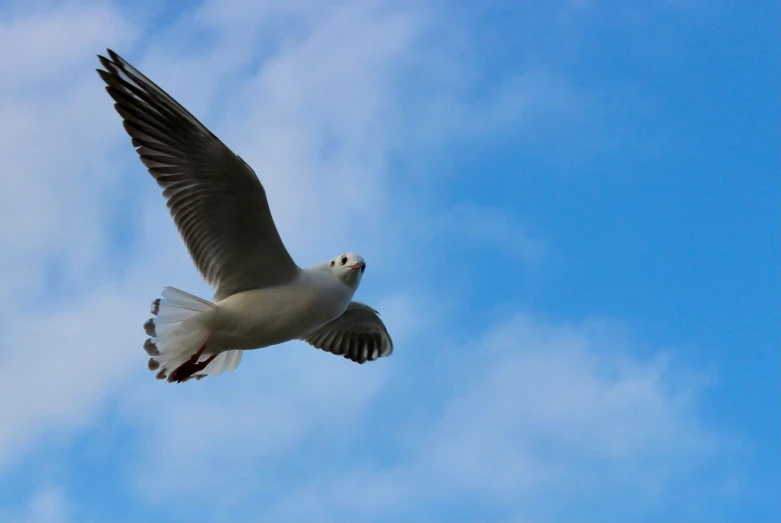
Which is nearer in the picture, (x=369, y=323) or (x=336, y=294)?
(x=336, y=294)

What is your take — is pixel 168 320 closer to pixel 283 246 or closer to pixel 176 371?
pixel 176 371

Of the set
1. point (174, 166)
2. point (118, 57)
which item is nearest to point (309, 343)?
point (174, 166)

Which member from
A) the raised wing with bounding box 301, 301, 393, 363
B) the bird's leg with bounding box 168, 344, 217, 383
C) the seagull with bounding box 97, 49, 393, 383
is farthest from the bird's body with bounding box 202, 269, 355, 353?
the raised wing with bounding box 301, 301, 393, 363

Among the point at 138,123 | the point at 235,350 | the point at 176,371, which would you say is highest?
the point at 138,123

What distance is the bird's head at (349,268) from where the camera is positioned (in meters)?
7.48

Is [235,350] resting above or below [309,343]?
below

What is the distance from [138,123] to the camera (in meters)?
7.13

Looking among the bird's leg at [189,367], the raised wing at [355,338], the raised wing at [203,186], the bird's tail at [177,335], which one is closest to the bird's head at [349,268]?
the raised wing at [203,186]

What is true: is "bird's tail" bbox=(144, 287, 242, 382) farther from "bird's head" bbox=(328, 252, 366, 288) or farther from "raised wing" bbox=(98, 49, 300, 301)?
"bird's head" bbox=(328, 252, 366, 288)

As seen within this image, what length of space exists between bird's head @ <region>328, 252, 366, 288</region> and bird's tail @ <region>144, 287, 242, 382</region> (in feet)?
3.38

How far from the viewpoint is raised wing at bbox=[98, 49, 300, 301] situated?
277 inches

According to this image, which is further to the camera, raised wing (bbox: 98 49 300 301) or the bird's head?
the bird's head

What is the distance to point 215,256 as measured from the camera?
7.53m

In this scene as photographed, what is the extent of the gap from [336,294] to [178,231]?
1.34 m
